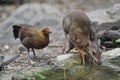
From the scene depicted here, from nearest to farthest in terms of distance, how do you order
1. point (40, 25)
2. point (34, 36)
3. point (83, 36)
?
point (83, 36) < point (34, 36) < point (40, 25)

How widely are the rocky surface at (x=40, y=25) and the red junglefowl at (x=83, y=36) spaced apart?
0.67 meters

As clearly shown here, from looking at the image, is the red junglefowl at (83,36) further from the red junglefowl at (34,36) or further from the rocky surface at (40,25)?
the rocky surface at (40,25)

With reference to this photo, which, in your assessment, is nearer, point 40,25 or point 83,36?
point 83,36

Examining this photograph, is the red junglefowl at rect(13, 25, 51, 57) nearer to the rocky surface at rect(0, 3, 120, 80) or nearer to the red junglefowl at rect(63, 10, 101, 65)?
the rocky surface at rect(0, 3, 120, 80)

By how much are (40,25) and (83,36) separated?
5.52 meters

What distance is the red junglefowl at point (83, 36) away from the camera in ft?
25.9

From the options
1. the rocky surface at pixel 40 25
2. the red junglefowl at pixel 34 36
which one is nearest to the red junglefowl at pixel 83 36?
the red junglefowl at pixel 34 36

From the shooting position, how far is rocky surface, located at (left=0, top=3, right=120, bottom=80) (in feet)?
27.9

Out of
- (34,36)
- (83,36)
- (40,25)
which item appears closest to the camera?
(83,36)

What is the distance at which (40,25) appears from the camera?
13.6 meters

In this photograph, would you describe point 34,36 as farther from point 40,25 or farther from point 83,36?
point 40,25

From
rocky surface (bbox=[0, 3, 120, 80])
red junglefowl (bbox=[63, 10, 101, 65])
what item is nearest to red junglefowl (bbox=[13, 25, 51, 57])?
rocky surface (bbox=[0, 3, 120, 80])

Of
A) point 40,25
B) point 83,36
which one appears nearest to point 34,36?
point 83,36

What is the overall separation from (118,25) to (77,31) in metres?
2.49
